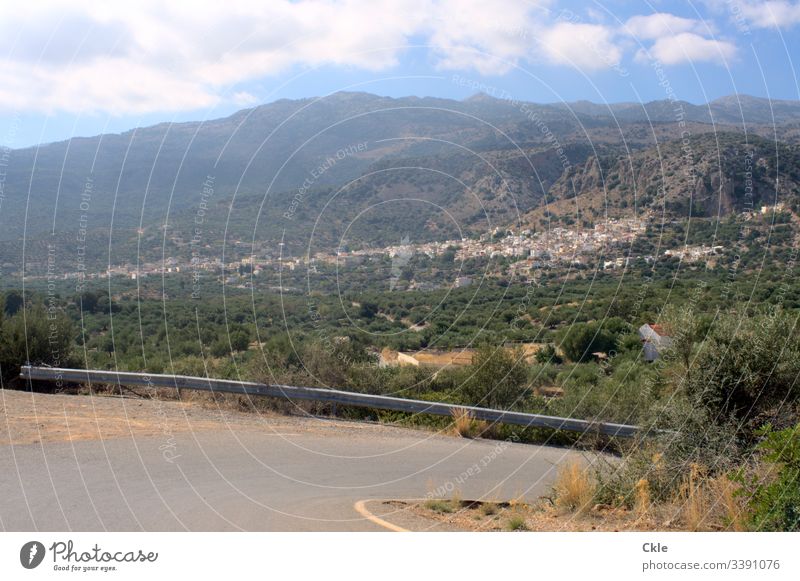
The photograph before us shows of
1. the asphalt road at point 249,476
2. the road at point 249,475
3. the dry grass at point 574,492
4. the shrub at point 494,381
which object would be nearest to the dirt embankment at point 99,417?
the road at point 249,475

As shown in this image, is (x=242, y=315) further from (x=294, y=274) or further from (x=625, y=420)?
(x=625, y=420)

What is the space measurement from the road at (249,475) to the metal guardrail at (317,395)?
0.50 metres

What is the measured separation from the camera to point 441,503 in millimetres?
8195

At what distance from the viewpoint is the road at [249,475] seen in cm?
712

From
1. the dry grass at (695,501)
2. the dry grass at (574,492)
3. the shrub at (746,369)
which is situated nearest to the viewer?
the dry grass at (695,501)

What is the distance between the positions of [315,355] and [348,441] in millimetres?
5184

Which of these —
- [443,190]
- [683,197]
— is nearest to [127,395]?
[443,190]

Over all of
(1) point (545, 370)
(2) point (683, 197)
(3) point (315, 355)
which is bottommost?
(1) point (545, 370)

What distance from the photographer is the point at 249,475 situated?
364 inches

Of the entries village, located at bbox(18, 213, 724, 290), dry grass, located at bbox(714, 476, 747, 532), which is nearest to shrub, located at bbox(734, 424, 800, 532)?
dry grass, located at bbox(714, 476, 747, 532)

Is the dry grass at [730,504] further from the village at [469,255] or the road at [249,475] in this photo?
the village at [469,255]

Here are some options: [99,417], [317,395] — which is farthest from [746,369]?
[99,417]

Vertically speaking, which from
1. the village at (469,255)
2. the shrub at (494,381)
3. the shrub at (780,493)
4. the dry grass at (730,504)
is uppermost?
the village at (469,255)
